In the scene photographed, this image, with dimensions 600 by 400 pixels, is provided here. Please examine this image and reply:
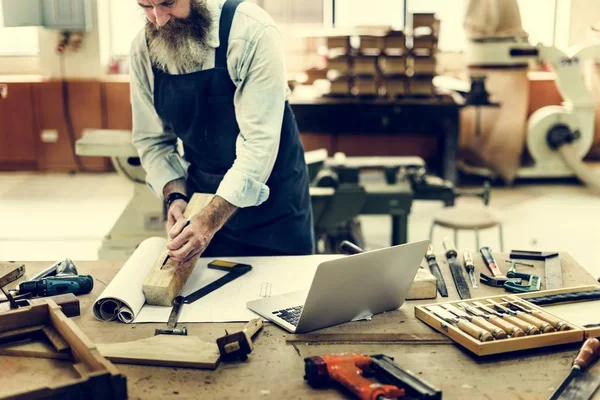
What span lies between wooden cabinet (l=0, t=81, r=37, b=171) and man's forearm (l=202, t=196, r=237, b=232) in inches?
200

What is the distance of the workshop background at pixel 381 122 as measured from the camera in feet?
14.8

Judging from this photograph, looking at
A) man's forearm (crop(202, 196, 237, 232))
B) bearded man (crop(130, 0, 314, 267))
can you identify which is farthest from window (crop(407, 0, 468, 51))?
man's forearm (crop(202, 196, 237, 232))

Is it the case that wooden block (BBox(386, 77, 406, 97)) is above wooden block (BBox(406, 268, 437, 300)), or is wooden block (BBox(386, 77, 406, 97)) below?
above

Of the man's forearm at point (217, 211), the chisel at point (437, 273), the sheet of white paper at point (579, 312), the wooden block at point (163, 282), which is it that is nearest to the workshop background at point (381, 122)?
the chisel at point (437, 273)

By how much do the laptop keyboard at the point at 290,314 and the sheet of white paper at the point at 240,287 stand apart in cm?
6

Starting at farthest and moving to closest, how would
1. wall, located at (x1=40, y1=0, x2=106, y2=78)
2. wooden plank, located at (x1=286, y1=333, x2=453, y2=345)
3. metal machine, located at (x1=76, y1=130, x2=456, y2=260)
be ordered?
wall, located at (x1=40, y1=0, x2=106, y2=78)
metal machine, located at (x1=76, y1=130, x2=456, y2=260)
wooden plank, located at (x1=286, y1=333, x2=453, y2=345)

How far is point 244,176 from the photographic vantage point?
1936 millimetres

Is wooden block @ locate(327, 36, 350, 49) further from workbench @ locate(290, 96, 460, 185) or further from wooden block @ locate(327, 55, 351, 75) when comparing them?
workbench @ locate(290, 96, 460, 185)

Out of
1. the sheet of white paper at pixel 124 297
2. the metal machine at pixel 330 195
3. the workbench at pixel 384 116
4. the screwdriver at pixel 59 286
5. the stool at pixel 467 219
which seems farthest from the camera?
the workbench at pixel 384 116

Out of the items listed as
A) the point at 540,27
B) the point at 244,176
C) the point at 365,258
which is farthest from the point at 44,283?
the point at 540,27

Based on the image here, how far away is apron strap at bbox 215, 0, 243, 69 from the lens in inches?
79.4

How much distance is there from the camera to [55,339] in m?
1.49

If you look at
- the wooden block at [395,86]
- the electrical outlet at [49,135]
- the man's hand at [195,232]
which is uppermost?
the wooden block at [395,86]

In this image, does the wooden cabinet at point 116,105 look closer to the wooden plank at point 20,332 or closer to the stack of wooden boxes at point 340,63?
the stack of wooden boxes at point 340,63
